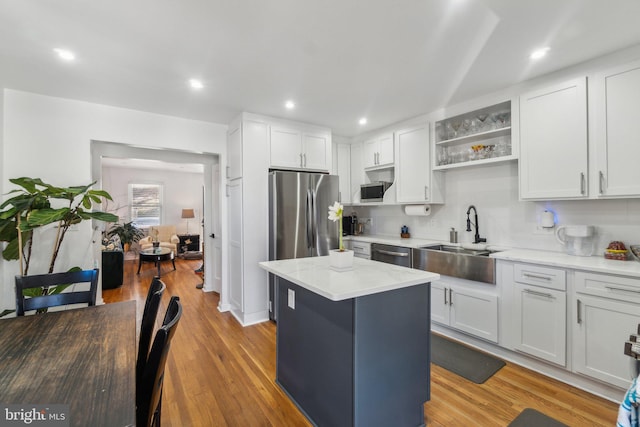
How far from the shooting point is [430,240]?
3729 mm

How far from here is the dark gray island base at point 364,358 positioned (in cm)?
157

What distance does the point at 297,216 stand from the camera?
3.53 m

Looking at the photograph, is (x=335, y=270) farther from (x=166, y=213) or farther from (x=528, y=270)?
(x=166, y=213)

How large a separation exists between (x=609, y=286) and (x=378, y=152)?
2905 millimetres

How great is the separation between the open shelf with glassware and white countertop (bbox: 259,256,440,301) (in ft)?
6.17

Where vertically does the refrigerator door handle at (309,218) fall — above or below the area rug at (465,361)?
above

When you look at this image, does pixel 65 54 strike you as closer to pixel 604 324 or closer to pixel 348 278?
pixel 348 278

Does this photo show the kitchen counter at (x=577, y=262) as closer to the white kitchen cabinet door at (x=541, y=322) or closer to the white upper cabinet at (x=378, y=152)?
the white kitchen cabinet door at (x=541, y=322)

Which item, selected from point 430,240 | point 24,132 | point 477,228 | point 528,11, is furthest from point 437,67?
point 24,132

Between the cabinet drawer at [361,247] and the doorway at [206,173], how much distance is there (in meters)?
1.93

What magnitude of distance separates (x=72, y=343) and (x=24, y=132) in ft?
9.22

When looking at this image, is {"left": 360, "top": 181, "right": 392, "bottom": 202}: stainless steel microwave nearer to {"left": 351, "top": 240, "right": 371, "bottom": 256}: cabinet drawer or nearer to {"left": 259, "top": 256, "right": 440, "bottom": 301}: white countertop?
{"left": 351, "top": 240, "right": 371, "bottom": 256}: cabinet drawer

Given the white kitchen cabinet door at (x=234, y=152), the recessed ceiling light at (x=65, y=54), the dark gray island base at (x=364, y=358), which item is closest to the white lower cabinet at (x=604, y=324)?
the dark gray island base at (x=364, y=358)

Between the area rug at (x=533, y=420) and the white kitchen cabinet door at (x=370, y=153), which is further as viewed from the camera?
the white kitchen cabinet door at (x=370, y=153)
